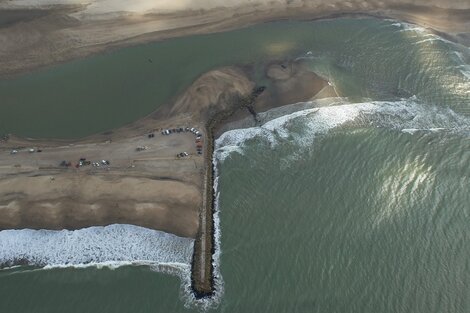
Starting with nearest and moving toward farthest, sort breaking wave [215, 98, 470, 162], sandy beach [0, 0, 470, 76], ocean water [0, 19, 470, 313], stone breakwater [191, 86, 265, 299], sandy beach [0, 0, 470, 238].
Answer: ocean water [0, 19, 470, 313]
stone breakwater [191, 86, 265, 299]
sandy beach [0, 0, 470, 238]
breaking wave [215, 98, 470, 162]
sandy beach [0, 0, 470, 76]

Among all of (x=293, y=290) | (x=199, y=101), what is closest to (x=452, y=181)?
(x=293, y=290)

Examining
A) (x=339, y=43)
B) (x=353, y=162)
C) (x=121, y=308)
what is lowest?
(x=121, y=308)

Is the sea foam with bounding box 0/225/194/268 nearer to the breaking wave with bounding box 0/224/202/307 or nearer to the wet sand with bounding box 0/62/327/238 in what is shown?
the breaking wave with bounding box 0/224/202/307

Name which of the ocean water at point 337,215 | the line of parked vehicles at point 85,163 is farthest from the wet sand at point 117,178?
the ocean water at point 337,215

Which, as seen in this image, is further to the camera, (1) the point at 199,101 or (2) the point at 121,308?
(1) the point at 199,101

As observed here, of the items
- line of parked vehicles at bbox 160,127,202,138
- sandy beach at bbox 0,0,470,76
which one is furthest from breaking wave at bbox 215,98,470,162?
sandy beach at bbox 0,0,470,76

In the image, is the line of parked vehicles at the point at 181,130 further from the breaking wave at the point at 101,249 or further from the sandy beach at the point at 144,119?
the breaking wave at the point at 101,249

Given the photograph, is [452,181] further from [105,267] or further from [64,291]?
[64,291]
